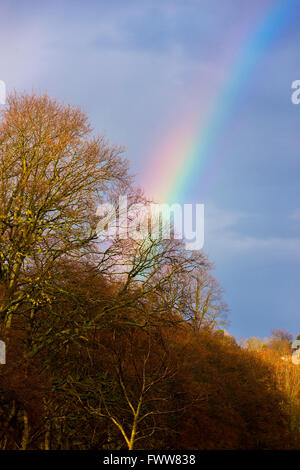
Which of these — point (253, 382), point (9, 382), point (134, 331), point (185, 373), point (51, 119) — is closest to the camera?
point (9, 382)

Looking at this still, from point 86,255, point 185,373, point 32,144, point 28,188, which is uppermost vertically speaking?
point 32,144

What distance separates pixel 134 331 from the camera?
2031 centimetres

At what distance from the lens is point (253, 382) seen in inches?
1225

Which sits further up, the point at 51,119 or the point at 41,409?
the point at 51,119

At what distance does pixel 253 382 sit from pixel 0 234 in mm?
19114

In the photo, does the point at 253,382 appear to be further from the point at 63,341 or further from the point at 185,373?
the point at 63,341
